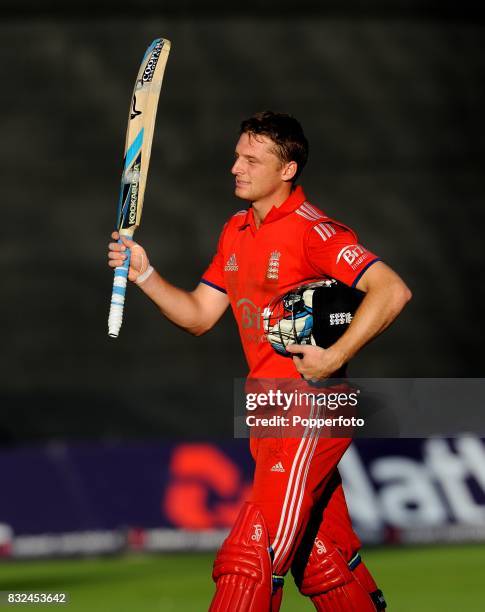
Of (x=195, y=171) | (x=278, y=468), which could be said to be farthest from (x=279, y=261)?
(x=195, y=171)

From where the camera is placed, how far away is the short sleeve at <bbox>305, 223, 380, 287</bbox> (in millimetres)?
5797

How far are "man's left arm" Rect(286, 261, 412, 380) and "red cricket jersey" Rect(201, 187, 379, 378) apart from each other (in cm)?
19

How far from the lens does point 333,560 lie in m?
6.16

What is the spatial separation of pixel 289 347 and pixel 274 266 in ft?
1.67

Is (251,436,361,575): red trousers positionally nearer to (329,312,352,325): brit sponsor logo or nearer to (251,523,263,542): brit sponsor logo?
(251,523,263,542): brit sponsor logo

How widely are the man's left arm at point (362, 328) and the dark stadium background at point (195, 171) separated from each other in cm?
902

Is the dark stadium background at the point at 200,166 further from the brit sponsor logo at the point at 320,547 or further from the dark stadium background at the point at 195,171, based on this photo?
the brit sponsor logo at the point at 320,547

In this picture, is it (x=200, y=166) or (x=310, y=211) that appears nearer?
(x=310, y=211)

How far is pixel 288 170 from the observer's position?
624 centimetres

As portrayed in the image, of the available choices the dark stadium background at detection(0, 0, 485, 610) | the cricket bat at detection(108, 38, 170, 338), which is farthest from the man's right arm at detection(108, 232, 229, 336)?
the dark stadium background at detection(0, 0, 485, 610)

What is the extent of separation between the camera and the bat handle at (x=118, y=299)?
242 inches

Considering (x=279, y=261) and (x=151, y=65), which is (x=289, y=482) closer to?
(x=279, y=261)

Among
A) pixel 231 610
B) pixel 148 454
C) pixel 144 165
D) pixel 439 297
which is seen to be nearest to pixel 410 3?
pixel 439 297

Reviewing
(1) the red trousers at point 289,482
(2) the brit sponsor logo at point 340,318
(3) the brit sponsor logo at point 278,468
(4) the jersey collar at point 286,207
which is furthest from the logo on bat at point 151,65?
(3) the brit sponsor logo at point 278,468
